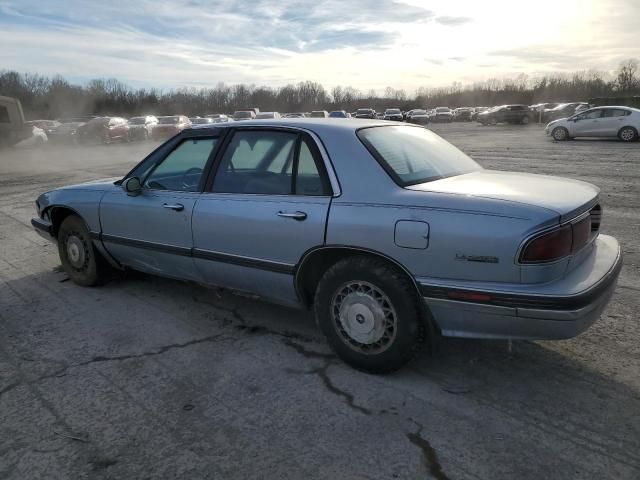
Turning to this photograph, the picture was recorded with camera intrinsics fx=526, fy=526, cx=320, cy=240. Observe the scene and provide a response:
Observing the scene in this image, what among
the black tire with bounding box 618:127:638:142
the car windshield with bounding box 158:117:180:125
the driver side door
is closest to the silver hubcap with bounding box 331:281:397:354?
the driver side door

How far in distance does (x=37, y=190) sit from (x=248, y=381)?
1053cm

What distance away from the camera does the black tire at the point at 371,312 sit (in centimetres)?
296

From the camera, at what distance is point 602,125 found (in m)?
21.4

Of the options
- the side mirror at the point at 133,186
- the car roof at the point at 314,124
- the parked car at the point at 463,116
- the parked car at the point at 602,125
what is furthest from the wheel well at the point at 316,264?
the parked car at the point at 463,116

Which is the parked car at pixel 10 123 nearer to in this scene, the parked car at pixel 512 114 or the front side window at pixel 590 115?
the front side window at pixel 590 115

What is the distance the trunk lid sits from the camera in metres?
2.79

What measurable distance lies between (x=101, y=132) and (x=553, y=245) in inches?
1185

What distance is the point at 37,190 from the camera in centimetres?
1168

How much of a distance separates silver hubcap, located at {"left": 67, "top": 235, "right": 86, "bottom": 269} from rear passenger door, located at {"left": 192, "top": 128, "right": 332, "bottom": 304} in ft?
5.28

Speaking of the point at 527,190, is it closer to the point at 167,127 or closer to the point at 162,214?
the point at 162,214

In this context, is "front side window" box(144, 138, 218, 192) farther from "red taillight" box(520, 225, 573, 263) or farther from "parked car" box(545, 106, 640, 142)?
"parked car" box(545, 106, 640, 142)

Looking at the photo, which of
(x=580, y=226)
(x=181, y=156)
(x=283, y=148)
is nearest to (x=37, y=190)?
(x=181, y=156)

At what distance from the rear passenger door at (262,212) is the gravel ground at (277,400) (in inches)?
19.9

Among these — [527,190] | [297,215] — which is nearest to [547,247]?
[527,190]
